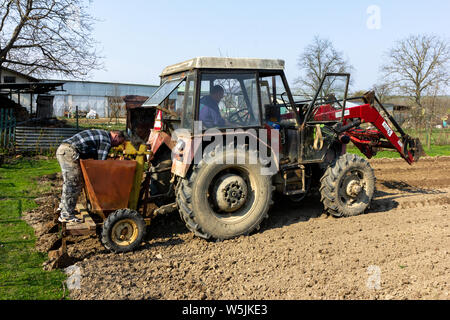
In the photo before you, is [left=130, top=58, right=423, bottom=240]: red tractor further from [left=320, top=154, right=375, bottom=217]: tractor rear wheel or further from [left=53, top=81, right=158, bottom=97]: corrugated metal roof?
[left=53, top=81, right=158, bottom=97]: corrugated metal roof

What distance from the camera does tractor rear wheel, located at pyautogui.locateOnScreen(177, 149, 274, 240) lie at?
517 cm

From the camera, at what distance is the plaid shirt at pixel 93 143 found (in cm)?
520

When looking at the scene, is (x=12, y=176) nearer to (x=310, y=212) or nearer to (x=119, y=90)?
(x=310, y=212)

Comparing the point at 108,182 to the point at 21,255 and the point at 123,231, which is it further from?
the point at 21,255

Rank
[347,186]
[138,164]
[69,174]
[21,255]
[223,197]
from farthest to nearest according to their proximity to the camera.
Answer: [347,186] < [223,197] < [138,164] < [69,174] < [21,255]

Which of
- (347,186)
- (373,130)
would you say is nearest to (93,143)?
(347,186)

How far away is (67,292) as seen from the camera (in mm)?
3898

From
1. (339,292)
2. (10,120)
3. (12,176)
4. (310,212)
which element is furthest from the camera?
(10,120)

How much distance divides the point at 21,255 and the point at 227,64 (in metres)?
3.56

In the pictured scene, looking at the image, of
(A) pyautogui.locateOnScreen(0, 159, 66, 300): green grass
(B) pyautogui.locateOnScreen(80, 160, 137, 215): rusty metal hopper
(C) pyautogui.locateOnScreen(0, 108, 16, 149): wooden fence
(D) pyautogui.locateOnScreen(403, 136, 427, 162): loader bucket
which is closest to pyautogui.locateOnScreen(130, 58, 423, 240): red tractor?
(B) pyautogui.locateOnScreen(80, 160, 137, 215): rusty metal hopper

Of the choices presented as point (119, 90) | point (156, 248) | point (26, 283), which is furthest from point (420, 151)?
point (119, 90)

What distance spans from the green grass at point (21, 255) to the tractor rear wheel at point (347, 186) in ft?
13.2

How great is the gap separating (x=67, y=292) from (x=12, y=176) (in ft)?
22.2

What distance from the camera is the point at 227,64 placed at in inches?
212
